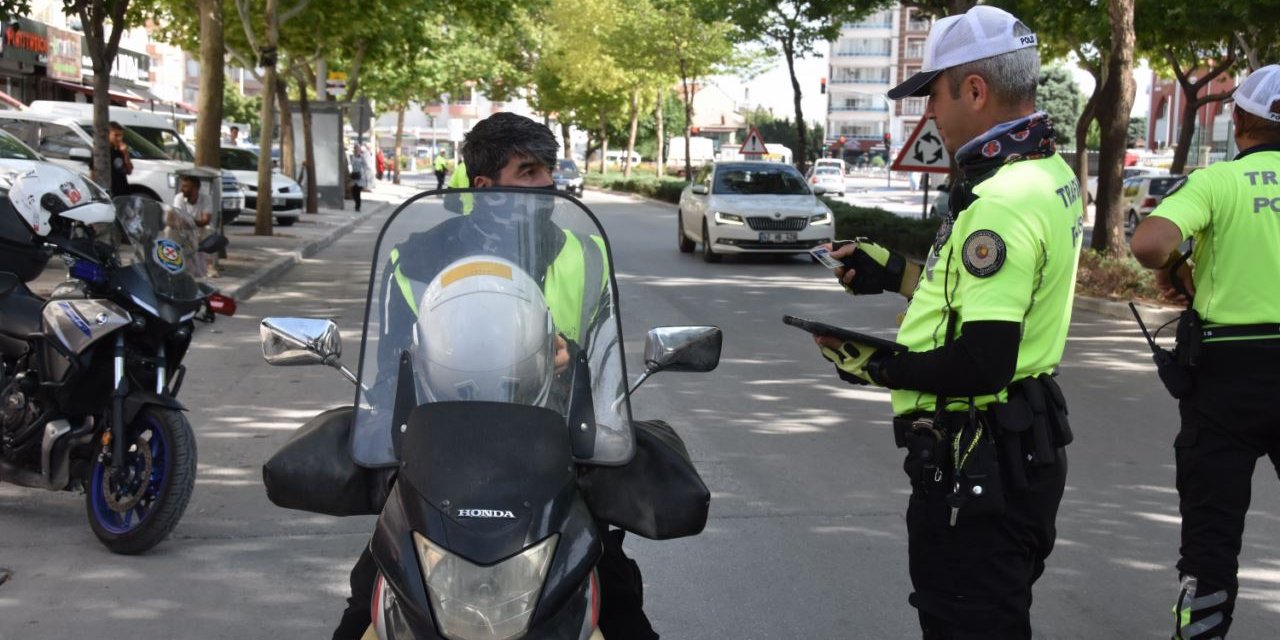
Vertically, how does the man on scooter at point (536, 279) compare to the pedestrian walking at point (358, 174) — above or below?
above

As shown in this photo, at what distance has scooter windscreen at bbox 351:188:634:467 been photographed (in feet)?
8.93

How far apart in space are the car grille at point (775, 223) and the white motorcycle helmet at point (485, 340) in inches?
690

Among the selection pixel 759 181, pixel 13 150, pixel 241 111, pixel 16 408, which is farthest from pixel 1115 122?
pixel 241 111

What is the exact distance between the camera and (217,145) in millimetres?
18297

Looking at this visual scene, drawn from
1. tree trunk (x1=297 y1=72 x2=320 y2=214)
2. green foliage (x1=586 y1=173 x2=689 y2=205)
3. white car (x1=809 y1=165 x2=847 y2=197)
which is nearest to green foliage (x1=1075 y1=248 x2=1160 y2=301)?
tree trunk (x1=297 y1=72 x2=320 y2=214)

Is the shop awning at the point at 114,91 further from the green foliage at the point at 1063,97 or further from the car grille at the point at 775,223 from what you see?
the green foliage at the point at 1063,97

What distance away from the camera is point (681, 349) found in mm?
3127

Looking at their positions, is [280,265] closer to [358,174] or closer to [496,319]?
[496,319]

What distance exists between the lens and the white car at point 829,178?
54.5 metres

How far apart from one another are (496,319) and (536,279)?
8.0 inches

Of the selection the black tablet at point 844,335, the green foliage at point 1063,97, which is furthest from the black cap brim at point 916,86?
the green foliage at point 1063,97

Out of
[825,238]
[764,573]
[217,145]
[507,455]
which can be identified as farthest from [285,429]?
[825,238]

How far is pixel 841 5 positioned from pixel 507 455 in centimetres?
2906

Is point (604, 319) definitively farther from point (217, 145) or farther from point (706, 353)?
point (217, 145)
